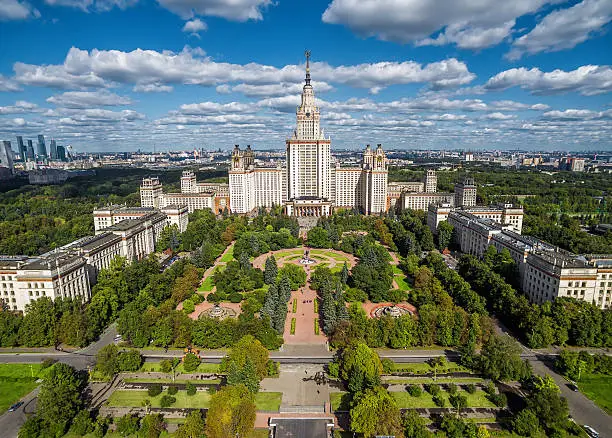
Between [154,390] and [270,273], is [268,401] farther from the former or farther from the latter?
[270,273]

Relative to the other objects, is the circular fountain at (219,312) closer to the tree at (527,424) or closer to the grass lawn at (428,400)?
the grass lawn at (428,400)

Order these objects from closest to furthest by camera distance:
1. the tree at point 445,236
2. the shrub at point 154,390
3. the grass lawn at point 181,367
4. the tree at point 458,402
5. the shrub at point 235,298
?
1. the tree at point 458,402
2. the shrub at point 154,390
3. the grass lawn at point 181,367
4. the shrub at point 235,298
5. the tree at point 445,236

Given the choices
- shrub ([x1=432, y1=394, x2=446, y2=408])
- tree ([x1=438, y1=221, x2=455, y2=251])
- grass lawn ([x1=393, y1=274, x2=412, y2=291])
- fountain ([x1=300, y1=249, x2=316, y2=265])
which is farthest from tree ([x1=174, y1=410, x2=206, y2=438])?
tree ([x1=438, y1=221, x2=455, y2=251])

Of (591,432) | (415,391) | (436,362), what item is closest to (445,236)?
(436,362)

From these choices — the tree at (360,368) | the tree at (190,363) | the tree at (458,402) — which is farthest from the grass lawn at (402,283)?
A: the tree at (190,363)

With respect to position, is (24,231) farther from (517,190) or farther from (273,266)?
(517,190)

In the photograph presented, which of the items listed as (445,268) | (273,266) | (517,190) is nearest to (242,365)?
(273,266)
